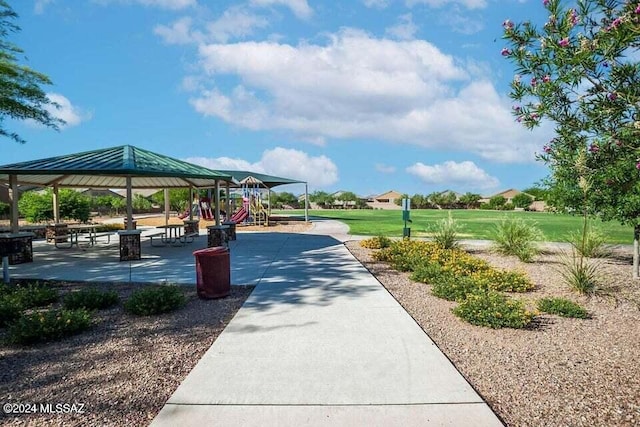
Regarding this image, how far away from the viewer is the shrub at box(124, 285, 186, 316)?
561 cm

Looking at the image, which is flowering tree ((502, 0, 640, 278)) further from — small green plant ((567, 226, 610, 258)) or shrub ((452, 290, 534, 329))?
small green plant ((567, 226, 610, 258))

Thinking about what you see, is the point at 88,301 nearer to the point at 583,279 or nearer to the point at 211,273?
the point at 211,273

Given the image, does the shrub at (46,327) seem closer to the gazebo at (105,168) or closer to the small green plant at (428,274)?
the small green plant at (428,274)

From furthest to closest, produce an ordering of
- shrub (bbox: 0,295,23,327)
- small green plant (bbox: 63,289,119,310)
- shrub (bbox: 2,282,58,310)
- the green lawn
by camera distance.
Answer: the green lawn → shrub (bbox: 2,282,58,310) → small green plant (bbox: 63,289,119,310) → shrub (bbox: 0,295,23,327)

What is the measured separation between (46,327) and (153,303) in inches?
52.6

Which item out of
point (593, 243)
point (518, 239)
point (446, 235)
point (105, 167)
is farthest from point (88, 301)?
point (593, 243)

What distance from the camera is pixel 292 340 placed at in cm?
454

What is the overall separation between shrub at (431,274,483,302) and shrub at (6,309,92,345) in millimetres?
5487

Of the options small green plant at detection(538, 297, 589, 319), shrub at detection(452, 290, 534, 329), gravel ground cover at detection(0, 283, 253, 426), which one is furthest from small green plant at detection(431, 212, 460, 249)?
gravel ground cover at detection(0, 283, 253, 426)

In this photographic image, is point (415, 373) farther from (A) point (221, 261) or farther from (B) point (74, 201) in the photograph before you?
(B) point (74, 201)

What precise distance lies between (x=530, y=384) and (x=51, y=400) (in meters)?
4.24

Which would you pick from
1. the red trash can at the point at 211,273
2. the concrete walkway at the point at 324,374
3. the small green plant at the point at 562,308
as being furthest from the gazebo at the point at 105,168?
the small green plant at the point at 562,308

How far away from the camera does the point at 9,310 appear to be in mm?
5305

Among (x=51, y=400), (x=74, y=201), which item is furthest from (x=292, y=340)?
(x=74, y=201)
